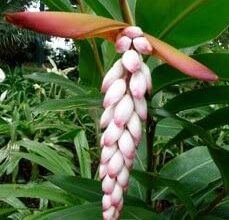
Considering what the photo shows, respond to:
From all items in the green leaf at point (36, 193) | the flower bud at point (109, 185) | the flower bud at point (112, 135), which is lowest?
the green leaf at point (36, 193)

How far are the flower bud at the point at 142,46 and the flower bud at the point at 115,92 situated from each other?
0.04m

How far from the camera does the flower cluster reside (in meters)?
0.55

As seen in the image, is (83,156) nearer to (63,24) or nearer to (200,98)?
(200,98)

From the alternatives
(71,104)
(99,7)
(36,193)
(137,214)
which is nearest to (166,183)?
(137,214)

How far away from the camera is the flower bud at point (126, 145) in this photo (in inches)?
21.4

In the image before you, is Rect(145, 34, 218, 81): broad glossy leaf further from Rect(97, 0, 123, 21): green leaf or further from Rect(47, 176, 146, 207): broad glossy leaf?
Rect(47, 176, 146, 207): broad glossy leaf

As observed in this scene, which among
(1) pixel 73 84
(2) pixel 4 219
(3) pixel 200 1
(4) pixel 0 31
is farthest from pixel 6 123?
(4) pixel 0 31

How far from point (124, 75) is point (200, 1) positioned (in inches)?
10.0

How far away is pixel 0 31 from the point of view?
16.6m

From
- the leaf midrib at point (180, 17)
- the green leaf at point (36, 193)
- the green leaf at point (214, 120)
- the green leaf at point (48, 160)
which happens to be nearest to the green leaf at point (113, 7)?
the leaf midrib at point (180, 17)

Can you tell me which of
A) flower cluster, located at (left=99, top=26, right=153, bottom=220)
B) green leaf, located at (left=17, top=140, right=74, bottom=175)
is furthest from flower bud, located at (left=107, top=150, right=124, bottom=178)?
green leaf, located at (left=17, top=140, right=74, bottom=175)

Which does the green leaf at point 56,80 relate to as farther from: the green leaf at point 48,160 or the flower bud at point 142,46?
the flower bud at point 142,46

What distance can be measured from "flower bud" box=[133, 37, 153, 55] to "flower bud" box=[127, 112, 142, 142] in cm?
7

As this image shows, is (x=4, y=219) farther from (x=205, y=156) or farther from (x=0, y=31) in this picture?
(x=0, y=31)
